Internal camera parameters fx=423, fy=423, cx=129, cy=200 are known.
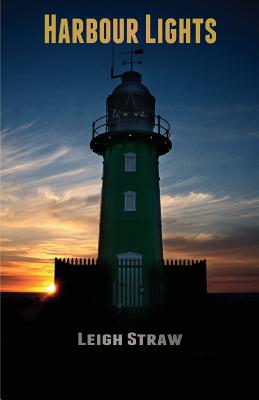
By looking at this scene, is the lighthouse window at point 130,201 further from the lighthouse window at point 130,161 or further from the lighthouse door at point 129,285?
the lighthouse door at point 129,285

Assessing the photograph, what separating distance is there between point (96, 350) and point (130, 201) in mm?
10812

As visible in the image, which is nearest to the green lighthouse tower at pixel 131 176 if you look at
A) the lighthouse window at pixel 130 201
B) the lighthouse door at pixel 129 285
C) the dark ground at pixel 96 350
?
the lighthouse window at pixel 130 201

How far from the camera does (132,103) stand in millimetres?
24062

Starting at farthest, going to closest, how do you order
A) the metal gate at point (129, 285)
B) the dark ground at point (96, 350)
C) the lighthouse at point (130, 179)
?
the lighthouse at point (130, 179), the metal gate at point (129, 285), the dark ground at point (96, 350)

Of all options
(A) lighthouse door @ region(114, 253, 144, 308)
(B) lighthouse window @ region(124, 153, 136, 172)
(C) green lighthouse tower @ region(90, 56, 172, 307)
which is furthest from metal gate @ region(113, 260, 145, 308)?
(B) lighthouse window @ region(124, 153, 136, 172)

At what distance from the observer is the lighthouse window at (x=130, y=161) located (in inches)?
929

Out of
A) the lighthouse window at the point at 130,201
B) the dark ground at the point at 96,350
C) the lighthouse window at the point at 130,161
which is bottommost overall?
the dark ground at the point at 96,350

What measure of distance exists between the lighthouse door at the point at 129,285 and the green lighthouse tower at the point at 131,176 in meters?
2.69

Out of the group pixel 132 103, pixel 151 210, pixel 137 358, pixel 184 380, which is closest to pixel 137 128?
pixel 132 103

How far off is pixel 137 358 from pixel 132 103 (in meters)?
15.1

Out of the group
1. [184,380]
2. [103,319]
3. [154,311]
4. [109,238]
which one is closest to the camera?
[184,380]

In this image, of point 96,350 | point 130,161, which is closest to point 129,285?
point 96,350

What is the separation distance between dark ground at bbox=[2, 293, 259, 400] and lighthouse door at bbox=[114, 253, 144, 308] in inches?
115

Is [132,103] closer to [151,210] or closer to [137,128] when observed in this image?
[137,128]
